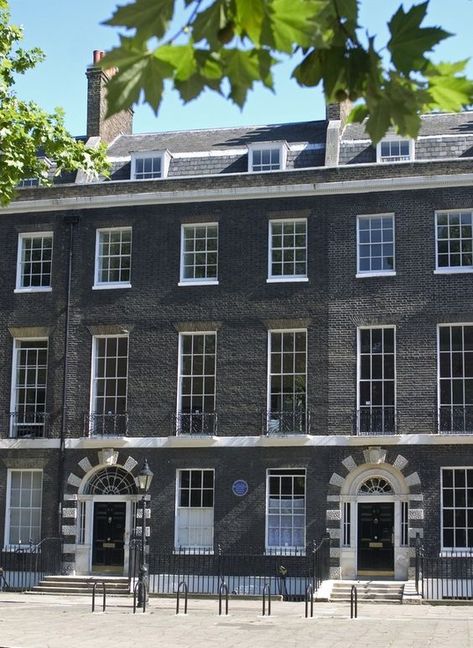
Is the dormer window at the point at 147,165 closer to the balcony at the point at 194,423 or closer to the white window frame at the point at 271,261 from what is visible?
the white window frame at the point at 271,261

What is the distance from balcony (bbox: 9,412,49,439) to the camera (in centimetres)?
3284

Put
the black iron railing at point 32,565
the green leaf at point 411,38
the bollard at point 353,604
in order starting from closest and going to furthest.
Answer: the green leaf at point 411,38 → the bollard at point 353,604 → the black iron railing at point 32,565

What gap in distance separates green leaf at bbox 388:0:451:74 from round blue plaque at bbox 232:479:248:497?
28.0m

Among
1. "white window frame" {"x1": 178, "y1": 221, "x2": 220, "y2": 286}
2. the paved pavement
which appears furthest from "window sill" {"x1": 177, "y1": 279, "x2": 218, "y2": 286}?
the paved pavement

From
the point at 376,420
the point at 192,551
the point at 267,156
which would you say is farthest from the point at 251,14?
the point at 267,156

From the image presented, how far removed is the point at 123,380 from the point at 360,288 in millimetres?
7286

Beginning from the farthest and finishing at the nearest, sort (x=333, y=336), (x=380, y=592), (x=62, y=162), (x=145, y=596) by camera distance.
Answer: (x=333, y=336) < (x=380, y=592) < (x=145, y=596) < (x=62, y=162)

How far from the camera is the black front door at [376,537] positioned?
97.3ft

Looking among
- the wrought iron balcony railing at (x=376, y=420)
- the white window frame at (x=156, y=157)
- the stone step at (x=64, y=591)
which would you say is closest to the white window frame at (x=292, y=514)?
the wrought iron balcony railing at (x=376, y=420)

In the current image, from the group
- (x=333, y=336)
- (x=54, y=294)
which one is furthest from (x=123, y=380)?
(x=333, y=336)

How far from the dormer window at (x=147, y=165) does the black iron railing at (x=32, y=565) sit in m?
10.9

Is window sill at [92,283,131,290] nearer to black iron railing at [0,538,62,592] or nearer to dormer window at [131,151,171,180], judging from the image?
dormer window at [131,151,171,180]

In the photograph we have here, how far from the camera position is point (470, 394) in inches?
1167

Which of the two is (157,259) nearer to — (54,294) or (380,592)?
(54,294)
